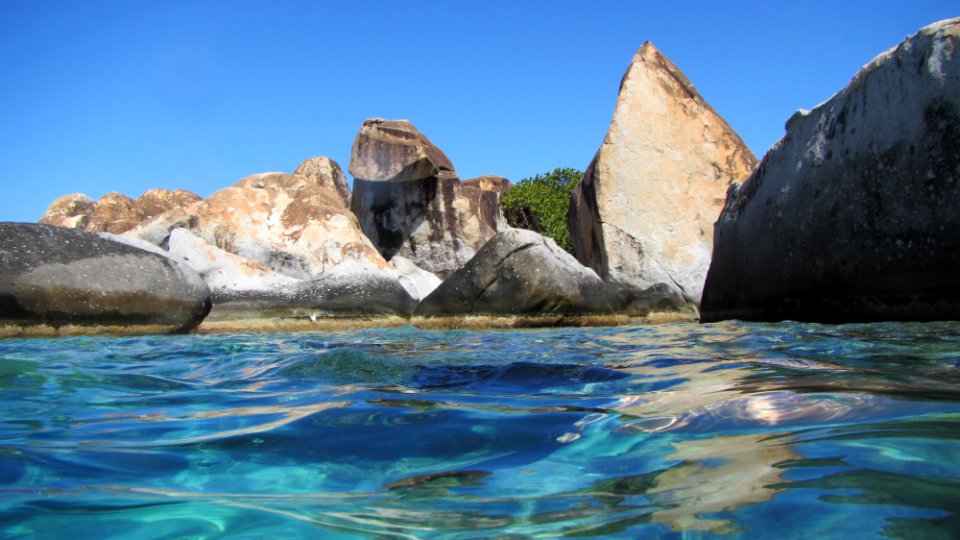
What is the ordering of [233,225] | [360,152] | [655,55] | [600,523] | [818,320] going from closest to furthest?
[600,523]
[818,320]
[655,55]
[233,225]
[360,152]

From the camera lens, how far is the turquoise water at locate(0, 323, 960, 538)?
1.05 metres

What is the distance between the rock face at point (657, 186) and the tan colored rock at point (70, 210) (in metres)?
21.2

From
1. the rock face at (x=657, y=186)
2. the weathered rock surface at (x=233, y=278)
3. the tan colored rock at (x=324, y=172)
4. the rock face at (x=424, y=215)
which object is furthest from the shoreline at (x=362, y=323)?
the tan colored rock at (x=324, y=172)

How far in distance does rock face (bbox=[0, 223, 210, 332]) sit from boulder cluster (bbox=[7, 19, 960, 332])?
0.06ft

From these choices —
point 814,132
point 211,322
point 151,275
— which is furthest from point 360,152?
point 814,132

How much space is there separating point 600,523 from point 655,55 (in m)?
13.5

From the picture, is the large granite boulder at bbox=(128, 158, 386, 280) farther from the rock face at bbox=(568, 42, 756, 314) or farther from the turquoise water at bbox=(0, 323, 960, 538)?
the turquoise water at bbox=(0, 323, 960, 538)

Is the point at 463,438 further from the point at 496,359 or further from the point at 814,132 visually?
the point at 814,132

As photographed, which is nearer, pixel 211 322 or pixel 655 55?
pixel 211 322

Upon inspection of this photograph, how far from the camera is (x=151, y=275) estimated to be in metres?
8.48

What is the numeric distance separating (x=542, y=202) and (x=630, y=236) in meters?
10.6

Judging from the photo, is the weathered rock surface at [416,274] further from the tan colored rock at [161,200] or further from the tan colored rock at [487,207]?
the tan colored rock at [161,200]

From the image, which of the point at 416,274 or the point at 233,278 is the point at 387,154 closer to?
the point at 416,274

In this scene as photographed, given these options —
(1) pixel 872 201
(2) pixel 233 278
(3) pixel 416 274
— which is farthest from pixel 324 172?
(1) pixel 872 201
